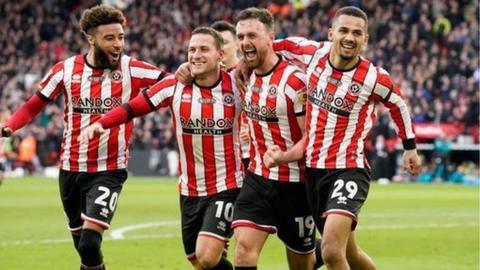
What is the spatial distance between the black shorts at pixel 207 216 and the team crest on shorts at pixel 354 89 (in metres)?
1.33

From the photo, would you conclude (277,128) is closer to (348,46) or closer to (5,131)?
(348,46)

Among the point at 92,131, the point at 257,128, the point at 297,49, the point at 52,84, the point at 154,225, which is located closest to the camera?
the point at 92,131

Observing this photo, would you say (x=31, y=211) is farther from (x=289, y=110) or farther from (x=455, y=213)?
(x=289, y=110)

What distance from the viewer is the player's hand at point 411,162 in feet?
31.8

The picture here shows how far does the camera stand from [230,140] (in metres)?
10.0

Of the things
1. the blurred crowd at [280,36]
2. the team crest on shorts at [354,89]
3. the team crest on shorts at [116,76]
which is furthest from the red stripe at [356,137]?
the blurred crowd at [280,36]

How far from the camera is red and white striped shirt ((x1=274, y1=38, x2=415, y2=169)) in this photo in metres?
9.60

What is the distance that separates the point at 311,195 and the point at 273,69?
3.68 feet

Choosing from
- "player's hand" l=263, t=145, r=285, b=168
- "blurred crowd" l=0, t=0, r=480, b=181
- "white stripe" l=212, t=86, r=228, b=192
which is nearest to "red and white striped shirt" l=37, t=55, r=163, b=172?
"white stripe" l=212, t=86, r=228, b=192

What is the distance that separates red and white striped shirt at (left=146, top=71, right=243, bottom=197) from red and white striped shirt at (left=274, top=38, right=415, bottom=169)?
2.40 ft

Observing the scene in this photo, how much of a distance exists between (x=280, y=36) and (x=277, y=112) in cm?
3331

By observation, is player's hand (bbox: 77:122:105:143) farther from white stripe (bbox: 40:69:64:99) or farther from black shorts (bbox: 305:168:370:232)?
black shorts (bbox: 305:168:370:232)

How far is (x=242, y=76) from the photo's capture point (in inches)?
396

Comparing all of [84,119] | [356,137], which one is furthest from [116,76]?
[356,137]
